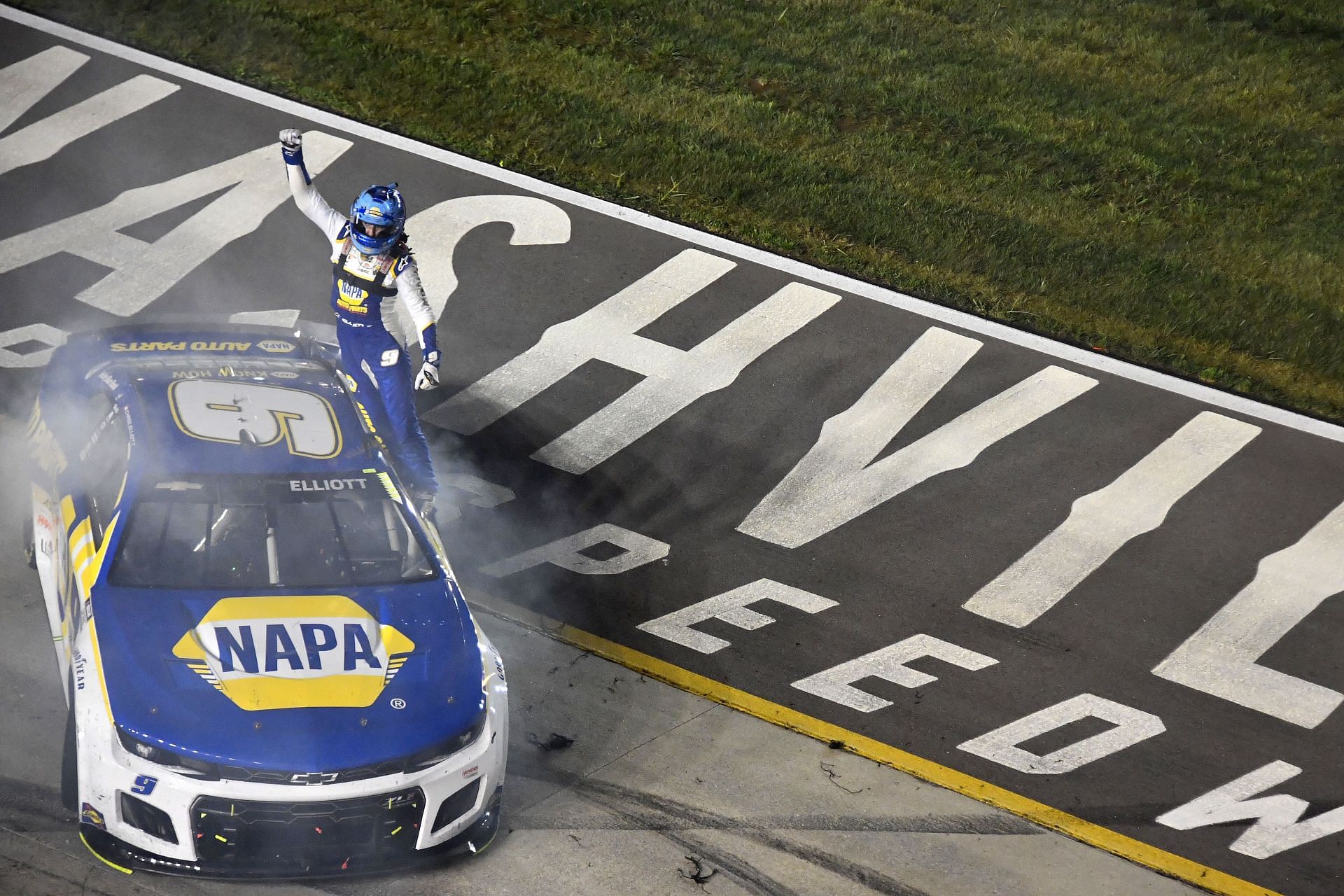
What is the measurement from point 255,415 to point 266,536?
809mm

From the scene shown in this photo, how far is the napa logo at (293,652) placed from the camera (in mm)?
5590

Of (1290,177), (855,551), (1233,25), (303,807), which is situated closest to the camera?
(303,807)

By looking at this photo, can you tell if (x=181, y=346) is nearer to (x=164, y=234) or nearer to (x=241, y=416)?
(x=241, y=416)

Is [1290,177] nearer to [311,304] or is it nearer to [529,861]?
[311,304]

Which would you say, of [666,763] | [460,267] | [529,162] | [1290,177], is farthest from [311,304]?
[1290,177]

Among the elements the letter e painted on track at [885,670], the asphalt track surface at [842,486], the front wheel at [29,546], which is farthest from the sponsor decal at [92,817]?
the letter e painted on track at [885,670]

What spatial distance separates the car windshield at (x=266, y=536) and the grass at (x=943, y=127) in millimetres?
6089

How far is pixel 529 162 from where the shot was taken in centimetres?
1238

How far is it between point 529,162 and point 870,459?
15.2 feet

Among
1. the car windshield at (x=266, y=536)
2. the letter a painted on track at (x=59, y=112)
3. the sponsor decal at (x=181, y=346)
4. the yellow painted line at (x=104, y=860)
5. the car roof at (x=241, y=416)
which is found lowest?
the yellow painted line at (x=104, y=860)

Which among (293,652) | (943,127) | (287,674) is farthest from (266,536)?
(943,127)

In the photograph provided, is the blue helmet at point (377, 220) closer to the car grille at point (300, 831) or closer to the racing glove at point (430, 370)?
the racing glove at point (430, 370)

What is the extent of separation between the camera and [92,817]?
17.9 ft

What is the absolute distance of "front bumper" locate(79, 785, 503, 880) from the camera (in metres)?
5.38
